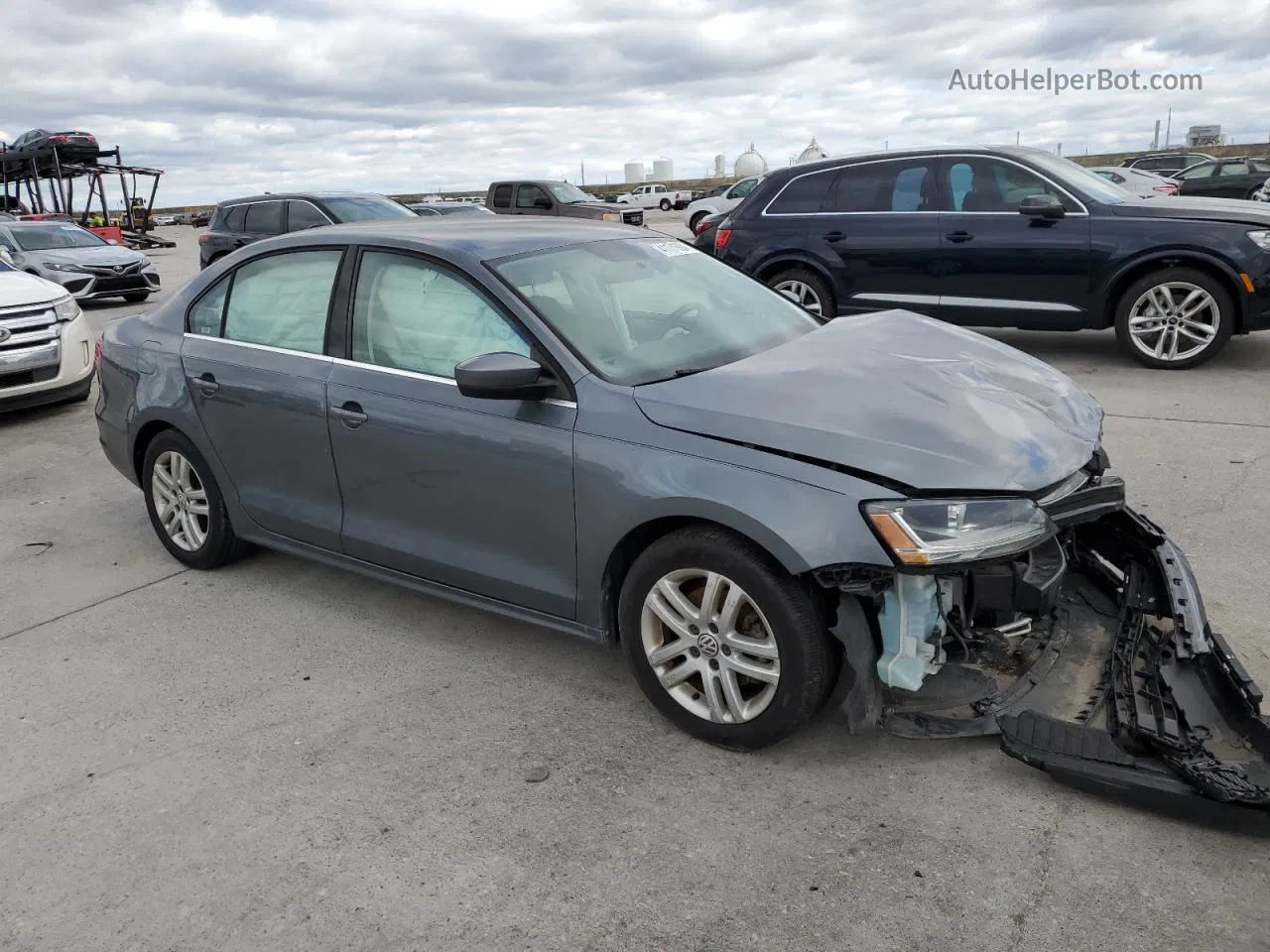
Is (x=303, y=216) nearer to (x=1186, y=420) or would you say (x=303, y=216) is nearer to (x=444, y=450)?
(x=1186, y=420)

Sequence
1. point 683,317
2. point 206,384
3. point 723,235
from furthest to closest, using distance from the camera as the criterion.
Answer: point 723,235
point 206,384
point 683,317

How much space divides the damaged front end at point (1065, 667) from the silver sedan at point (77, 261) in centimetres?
1548

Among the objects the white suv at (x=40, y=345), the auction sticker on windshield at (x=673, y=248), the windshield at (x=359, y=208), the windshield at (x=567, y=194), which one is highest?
the windshield at (x=567, y=194)

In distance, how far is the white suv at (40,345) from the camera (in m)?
7.96

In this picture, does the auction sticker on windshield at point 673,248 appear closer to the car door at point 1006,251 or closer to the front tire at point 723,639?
the front tire at point 723,639

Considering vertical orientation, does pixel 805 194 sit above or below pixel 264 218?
above

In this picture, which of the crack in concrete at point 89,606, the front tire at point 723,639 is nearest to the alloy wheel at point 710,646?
A: the front tire at point 723,639

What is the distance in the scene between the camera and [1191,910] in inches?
95.5

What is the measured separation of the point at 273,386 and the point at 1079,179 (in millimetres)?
6888

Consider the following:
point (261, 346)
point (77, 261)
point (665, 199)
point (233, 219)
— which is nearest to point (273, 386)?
point (261, 346)

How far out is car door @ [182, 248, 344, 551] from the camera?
412 centimetres

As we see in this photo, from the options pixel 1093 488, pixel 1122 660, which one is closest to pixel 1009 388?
pixel 1093 488

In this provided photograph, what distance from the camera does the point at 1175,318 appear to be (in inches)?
315

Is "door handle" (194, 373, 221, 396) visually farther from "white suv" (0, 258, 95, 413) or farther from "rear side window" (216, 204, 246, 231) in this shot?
"rear side window" (216, 204, 246, 231)
